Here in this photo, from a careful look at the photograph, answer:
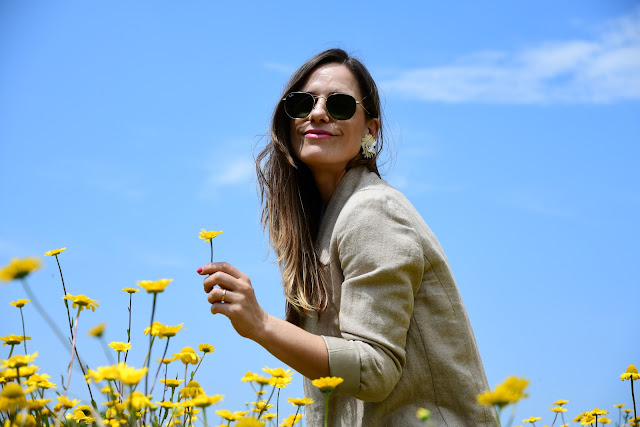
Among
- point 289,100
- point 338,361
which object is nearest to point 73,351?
point 338,361

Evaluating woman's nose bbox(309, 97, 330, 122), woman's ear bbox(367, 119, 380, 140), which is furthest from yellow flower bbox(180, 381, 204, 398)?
woman's ear bbox(367, 119, 380, 140)

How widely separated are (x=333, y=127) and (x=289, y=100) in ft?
1.08

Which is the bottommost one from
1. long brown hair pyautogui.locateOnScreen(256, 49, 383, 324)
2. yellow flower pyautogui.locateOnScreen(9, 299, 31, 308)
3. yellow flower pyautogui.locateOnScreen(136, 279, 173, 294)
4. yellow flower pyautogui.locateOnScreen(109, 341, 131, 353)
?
yellow flower pyautogui.locateOnScreen(136, 279, 173, 294)

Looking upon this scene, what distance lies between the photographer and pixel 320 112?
3.36 m

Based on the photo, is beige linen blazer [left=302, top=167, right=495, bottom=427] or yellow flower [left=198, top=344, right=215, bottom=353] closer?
beige linen blazer [left=302, top=167, right=495, bottom=427]

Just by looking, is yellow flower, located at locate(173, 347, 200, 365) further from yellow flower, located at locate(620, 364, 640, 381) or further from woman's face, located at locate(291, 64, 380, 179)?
yellow flower, located at locate(620, 364, 640, 381)

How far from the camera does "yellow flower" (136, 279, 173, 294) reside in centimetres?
204

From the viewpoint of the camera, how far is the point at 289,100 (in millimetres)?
3537

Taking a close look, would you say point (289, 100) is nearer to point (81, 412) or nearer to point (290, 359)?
point (290, 359)

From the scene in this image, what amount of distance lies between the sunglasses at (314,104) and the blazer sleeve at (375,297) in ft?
2.34

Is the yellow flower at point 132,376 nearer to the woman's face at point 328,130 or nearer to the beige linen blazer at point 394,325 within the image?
the beige linen blazer at point 394,325

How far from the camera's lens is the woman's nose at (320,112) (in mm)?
3359

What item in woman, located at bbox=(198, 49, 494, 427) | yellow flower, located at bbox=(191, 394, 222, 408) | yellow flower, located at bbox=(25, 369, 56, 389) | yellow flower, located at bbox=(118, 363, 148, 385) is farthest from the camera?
woman, located at bbox=(198, 49, 494, 427)

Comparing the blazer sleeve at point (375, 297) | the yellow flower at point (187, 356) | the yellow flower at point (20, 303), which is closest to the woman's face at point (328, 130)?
the blazer sleeve at point (375, 297)
